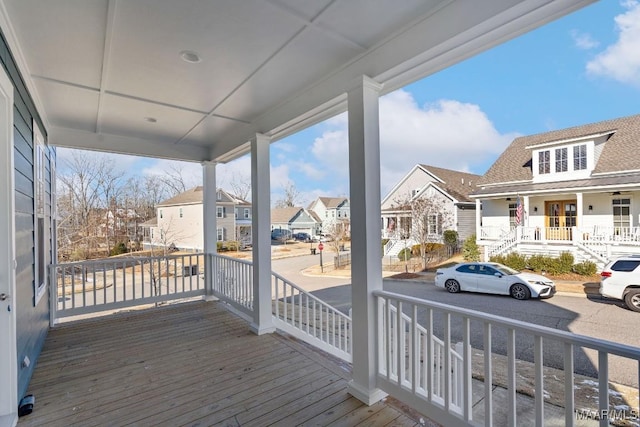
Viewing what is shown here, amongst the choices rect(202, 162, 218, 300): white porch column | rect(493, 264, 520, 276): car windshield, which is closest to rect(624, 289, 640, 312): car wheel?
rect(493, 264, 520, 276): car windshield

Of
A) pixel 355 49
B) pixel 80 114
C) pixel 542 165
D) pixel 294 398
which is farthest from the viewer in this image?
pixel 542 165

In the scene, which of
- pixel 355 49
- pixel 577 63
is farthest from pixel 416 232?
pixel 355 49

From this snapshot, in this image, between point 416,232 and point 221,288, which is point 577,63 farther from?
point 416,232

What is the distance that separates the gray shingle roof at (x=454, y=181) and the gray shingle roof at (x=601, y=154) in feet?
6.44

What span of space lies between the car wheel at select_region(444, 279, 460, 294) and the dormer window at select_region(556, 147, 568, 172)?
10.3ft

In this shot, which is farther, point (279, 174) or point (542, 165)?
point (279, 174)

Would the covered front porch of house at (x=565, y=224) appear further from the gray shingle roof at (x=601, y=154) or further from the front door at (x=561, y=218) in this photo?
the gray shingle roof at (x=601, y=154)

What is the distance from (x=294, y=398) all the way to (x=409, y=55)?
101 inches

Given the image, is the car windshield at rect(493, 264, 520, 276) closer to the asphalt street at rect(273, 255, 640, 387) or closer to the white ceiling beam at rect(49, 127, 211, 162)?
the asphalt street at rect(273, 255, 640, 387)

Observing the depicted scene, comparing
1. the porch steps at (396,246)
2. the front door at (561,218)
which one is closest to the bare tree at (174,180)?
the porch steps at (396,246)

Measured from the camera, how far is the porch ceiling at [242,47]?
159 cm

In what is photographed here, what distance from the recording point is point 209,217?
495 cm

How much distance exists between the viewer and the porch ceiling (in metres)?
1.59

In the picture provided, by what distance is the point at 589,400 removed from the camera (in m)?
2.94
